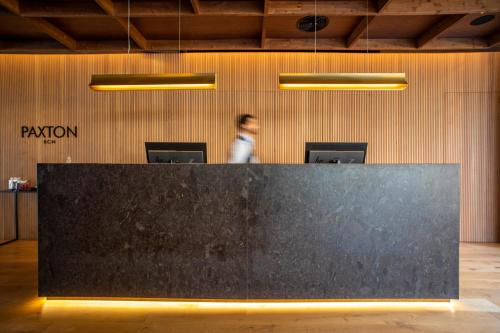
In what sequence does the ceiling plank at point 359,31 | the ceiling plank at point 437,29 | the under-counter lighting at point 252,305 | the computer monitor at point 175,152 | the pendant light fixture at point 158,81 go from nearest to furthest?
the under-counter lighting at point 252,305 < the computer monitor at point 175,152 < the pendant light fixture at point 158,81 < the ceiling plank at point 437,29 < the ceiling plank at point 359,31

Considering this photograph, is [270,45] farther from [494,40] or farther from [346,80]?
[494,40]

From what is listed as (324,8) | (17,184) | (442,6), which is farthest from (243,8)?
(17,184)

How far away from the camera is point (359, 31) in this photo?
4.48 m

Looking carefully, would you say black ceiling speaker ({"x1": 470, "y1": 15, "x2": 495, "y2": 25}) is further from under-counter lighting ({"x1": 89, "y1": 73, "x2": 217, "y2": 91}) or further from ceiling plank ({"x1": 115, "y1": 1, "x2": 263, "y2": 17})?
under-counter lighting ({"x1": 89, "y1": 73, "x2": 217, "y2": 91})

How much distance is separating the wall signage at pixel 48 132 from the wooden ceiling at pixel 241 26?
1287 millimetres

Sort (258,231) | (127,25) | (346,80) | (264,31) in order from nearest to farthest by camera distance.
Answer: (258,231) < (346,80) < (127,25) < (264,31)

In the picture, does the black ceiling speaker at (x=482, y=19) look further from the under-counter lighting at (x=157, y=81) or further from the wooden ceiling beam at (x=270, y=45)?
the under-counter lighting at (x=157, y=81)

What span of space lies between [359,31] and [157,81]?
302 cm

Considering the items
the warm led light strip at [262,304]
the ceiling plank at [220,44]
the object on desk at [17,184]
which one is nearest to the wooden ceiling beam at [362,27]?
the ceiling plank at [220,44]

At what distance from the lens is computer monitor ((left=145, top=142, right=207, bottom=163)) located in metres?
3.18

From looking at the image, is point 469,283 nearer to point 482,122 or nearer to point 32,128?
point 482,122

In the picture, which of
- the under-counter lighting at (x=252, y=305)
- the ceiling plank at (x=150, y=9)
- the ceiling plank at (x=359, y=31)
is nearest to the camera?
the under-counter lighting at (x=252, y=305)

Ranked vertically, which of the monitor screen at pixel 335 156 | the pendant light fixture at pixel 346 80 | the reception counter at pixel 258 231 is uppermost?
the pendant light fixture at pixel 346 80

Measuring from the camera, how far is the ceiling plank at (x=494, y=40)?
15.5ft
